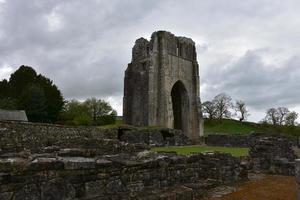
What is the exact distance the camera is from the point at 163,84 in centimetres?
3828

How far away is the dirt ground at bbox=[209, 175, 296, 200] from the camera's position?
306 inches

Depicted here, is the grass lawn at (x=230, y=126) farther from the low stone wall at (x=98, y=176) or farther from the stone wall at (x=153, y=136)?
the low stone wall at (x=98, y=176)

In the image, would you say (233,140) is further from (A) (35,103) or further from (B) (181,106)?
(A) (35,103)

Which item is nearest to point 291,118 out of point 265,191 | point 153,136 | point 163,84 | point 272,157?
point 163,84

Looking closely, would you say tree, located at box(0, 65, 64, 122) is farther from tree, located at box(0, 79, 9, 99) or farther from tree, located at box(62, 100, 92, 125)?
tree, located at box(62, 100, 92, 125)

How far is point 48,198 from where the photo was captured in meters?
4.71

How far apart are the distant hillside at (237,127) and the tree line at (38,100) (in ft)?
56.8

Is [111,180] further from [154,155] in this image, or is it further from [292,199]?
[292,199]

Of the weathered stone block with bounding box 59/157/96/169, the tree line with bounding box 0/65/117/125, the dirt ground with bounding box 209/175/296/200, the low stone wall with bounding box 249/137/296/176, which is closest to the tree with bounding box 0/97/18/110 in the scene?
the tree line with bounding box 0/65/117/125

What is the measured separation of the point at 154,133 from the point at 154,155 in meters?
22.1

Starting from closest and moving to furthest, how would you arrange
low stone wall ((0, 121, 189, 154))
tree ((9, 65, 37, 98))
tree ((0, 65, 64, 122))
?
low stone wall ((0, 121, 189, 154)) < tree ((0, 65, 64, 122)) < tree ((9, 65, 37, 98))

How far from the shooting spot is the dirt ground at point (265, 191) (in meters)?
7.78

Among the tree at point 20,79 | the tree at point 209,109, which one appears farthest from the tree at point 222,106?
the tree at point 20,79

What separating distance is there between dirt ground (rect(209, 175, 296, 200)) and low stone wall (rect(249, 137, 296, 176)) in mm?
2097
